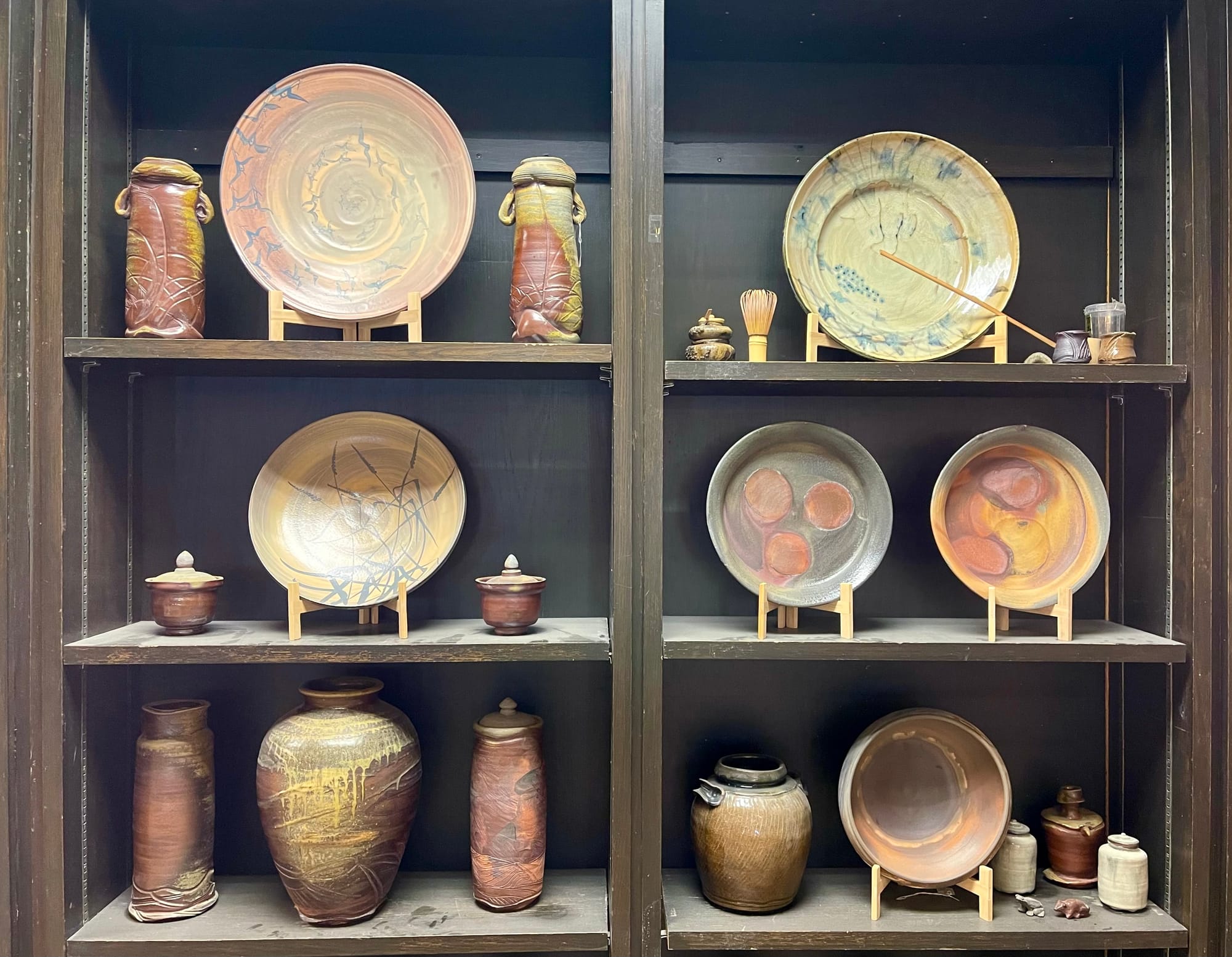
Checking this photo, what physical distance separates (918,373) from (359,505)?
1145mm

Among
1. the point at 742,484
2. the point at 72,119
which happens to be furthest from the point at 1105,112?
the point at 72,119

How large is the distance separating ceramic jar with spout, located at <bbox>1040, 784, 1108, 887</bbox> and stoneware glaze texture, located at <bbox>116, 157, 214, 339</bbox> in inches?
78.7

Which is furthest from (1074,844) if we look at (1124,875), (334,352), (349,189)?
(349,189)

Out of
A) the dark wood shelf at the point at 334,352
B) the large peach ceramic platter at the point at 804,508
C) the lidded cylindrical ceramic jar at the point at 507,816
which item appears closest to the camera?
the dark wood shelf at the point at 334,352

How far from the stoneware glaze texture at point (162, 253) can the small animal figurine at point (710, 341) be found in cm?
96

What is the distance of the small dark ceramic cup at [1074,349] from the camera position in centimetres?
167

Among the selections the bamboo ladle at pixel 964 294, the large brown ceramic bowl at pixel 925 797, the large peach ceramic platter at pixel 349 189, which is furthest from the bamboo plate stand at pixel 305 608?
the bamboo ladle at pixel 964 294

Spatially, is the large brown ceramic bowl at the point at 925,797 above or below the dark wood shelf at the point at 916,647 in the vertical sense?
below

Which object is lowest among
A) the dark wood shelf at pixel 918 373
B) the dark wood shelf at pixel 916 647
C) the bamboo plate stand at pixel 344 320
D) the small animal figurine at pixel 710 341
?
the dark wood shelf at pixel 916 647

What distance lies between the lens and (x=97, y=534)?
166cm

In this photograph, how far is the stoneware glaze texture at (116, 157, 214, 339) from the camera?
1600mm

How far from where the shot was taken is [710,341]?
1675mm

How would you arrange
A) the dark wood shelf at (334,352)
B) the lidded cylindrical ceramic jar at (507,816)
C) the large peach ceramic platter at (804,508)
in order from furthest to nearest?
1. the large peach ceramic platter at (804,508)
2. the lidded cylindrical ceramic jar at (507,816)
3. the dark wood shelf at (334,352)

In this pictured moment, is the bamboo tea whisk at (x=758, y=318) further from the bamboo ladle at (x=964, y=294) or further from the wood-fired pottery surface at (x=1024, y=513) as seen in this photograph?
the wood-fired pottery surface at (x=1024, y=513)
